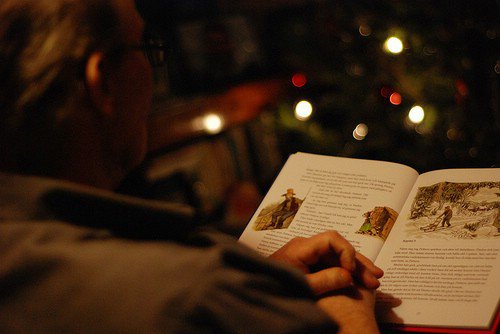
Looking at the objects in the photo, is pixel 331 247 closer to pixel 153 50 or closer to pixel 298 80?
pixel 153 50

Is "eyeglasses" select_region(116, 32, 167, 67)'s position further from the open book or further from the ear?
the open book

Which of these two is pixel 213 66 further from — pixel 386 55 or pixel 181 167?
pixel 386 55

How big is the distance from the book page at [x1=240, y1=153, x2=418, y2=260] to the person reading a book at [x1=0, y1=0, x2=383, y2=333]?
110mm

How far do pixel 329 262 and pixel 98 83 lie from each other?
1.39 feet

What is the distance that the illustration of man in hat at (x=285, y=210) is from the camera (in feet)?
3.23

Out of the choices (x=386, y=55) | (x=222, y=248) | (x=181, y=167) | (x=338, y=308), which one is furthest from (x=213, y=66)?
(x=222, y=248)

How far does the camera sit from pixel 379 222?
0.92 metres

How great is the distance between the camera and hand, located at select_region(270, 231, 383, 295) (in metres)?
0.77

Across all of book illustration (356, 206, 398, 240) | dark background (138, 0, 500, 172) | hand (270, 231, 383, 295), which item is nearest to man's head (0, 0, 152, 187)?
hand (270, 231, 383, 295)

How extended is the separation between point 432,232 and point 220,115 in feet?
5.43

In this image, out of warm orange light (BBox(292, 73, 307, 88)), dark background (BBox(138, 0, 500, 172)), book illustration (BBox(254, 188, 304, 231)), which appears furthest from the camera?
warm orange light (BBox(292, 73, 307, 88))

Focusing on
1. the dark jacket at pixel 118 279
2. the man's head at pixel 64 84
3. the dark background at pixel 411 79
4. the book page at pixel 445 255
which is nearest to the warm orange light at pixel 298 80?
the dark background at pixel 411 79

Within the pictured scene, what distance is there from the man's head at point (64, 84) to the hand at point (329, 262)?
31 centimetres

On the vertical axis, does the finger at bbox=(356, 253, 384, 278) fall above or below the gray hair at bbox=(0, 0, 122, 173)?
above
